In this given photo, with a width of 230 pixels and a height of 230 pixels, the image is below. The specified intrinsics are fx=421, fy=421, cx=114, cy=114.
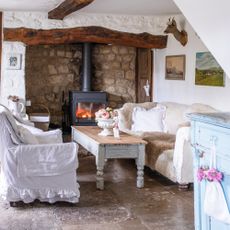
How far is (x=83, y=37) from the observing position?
702cm

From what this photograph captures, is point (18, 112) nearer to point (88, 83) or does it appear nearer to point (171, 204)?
point (88, 83)

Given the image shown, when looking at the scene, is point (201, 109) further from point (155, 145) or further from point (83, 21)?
point (83, 21)

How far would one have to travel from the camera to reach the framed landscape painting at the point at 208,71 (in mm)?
5684

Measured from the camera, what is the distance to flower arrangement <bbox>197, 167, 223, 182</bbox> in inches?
93.6

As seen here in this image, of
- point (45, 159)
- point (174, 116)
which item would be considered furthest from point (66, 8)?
point (45, 159)

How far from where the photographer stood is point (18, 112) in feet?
21.3

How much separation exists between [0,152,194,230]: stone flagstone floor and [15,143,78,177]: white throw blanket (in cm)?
37

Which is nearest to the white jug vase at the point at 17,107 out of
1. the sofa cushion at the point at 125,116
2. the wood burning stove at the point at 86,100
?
the wood burning stove at the point at 86,100

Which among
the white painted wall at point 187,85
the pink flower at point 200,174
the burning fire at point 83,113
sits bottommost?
the pink flower at point 200,174

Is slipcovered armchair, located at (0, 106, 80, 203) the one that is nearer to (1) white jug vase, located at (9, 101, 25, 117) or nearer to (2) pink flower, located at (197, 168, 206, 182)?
(2) pink flower, located at (197, 168, 206, 182)

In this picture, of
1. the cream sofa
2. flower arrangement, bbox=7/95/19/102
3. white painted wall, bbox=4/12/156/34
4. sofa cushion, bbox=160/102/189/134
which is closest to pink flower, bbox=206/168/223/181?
the cream sofa

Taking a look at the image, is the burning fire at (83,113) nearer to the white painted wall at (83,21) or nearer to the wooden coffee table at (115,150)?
the white painted wall at (83,21)

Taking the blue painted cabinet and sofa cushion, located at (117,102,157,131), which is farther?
sofa cushion, located at (117,102,157,131)

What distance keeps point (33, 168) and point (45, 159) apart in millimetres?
144
